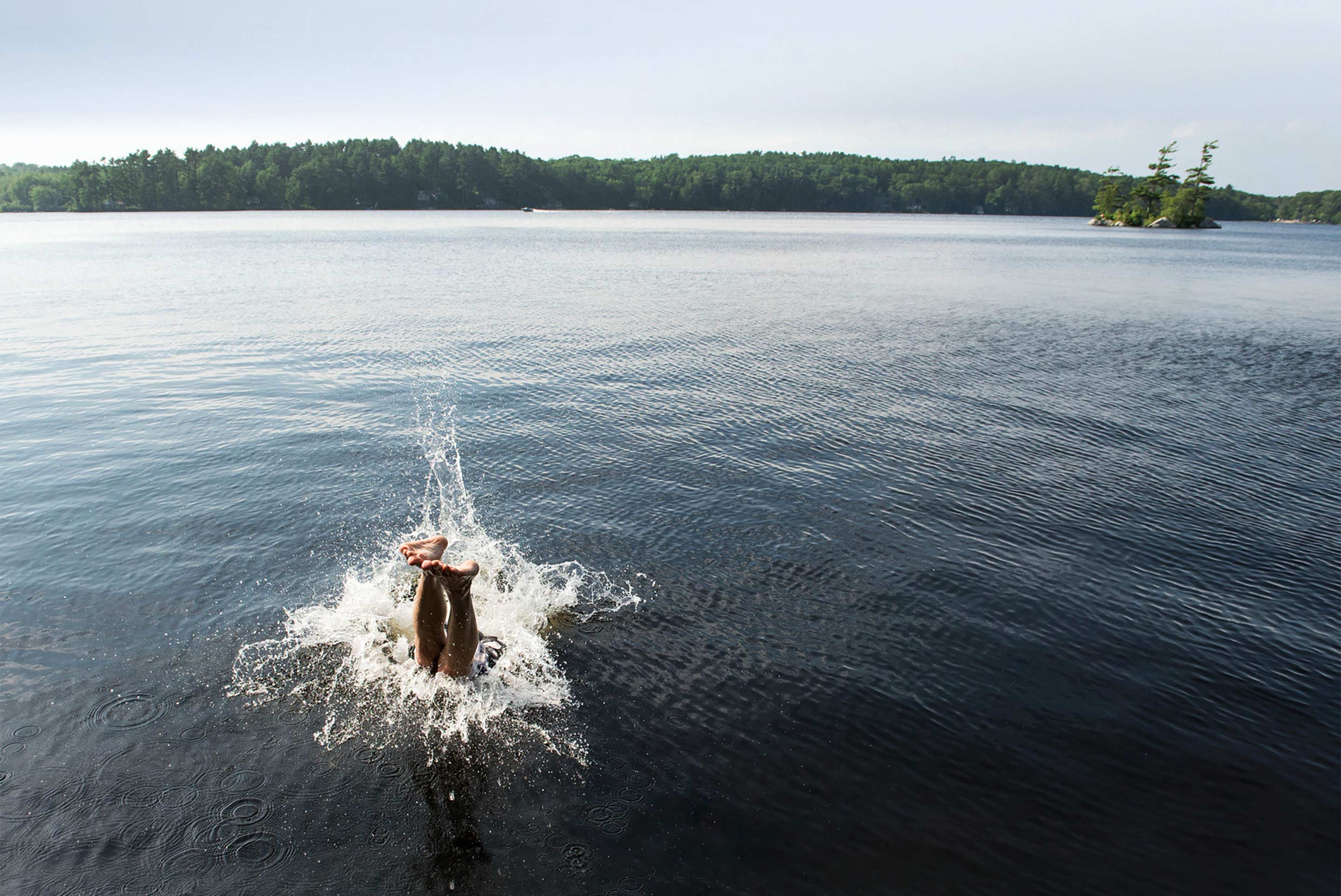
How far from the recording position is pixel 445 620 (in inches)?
448

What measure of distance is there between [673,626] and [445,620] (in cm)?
412

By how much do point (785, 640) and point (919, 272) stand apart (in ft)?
230

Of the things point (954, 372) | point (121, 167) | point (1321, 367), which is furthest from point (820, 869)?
point (121, 167)

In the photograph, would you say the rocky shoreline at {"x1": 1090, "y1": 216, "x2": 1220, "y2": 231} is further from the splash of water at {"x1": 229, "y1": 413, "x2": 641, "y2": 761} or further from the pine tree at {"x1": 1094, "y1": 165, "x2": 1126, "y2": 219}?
the splash of water at {"x1": 229, "y1": 413, "x2": 641, "y2": 761}

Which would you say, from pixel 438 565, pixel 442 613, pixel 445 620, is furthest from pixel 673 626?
pixel 438 565

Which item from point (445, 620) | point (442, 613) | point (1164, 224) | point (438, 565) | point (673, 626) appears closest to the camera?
point (438, 565)

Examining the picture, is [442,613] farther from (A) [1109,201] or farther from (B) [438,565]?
(A) [1109,201]

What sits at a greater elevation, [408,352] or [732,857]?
[408,352]

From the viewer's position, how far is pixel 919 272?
75375 millimetres

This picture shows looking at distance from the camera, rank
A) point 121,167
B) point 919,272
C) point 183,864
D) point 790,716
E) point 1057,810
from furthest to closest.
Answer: point 121,167 < point 919,272 < point 790,716 < point 1057,810 < point 183,864

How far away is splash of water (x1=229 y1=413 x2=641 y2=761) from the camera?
10672 millimetres

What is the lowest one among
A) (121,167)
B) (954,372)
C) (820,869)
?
(820,869)

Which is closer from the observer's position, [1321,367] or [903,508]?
[903,508]

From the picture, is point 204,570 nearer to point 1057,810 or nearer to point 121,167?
point 1057,810
